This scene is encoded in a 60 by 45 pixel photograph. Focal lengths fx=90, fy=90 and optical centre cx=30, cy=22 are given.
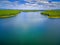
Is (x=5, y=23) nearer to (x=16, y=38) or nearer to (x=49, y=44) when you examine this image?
(x=16, y=38)

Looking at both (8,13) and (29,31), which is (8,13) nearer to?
(8,13)

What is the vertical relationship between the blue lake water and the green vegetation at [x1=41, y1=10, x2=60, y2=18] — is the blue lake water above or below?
below

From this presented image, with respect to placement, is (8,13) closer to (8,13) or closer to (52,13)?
(8,13)

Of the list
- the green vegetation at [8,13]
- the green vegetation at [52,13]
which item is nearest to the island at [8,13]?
the green vegetation at [8,13]

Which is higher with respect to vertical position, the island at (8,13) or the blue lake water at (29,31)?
the island at (8,13)

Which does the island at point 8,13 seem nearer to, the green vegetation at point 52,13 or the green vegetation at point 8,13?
the green vegetation at point 8,13

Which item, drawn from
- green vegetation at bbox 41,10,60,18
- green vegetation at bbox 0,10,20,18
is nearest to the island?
green vegetation at bbox 0,10,20,18

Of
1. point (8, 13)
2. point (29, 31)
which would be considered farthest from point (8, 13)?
point (29, 31)

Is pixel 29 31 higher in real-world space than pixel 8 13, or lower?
lower

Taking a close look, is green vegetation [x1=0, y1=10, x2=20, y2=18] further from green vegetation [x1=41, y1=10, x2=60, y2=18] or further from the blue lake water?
green vegetation [x1=41, y1=10, x2=60, y2=18]
